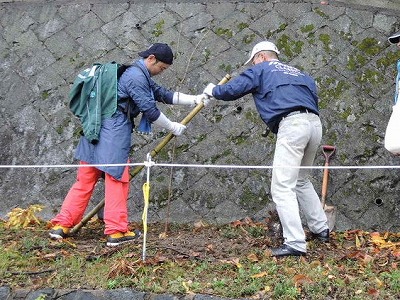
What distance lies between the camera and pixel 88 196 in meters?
5.38

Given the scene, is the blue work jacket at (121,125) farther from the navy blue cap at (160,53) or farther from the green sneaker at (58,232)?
the green sneaker at (58,232)

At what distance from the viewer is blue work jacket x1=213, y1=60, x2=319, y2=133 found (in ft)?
16.0

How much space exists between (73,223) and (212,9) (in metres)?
3.42

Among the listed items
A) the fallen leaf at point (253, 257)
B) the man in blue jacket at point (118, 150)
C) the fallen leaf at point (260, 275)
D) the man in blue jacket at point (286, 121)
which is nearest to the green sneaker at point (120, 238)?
the man in blue jacket at point (118, 150)

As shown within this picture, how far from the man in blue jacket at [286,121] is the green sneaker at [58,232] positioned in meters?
1.78

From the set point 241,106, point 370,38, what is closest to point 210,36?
point 241,106

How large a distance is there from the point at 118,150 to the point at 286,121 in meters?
1.46

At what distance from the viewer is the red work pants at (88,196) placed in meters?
5.17

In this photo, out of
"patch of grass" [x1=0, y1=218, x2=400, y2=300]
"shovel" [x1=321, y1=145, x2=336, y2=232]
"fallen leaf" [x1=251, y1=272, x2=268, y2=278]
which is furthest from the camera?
"shovel" [x1=321, y1=145, x2=336, y2=232]

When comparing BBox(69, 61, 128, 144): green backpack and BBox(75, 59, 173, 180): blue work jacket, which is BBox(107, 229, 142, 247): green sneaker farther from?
BBox(69, 61, 128, 144): green backpack

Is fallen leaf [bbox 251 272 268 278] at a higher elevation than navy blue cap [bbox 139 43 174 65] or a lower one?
lower

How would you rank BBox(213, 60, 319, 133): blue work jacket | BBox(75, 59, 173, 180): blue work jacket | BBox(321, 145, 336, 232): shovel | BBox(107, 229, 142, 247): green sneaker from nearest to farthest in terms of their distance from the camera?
BBox(213, 60, 319, 133): blue work jacket → BBox(107, 229, 142, 247): green sneaker → BBox(75, 59, 173, 180): blue work jacket → BBox(321, 145, 336, 232): shovel

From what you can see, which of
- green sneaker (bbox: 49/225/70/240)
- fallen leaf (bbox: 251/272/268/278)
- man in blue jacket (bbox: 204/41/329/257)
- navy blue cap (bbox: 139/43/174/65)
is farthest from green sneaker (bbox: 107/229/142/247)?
navy blue cap (bbox: 139/43/174/65)

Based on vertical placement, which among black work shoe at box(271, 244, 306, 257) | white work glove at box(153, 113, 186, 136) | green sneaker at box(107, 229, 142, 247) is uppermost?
white work glove at box(153, 113, 186, 136)
